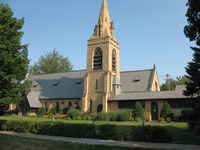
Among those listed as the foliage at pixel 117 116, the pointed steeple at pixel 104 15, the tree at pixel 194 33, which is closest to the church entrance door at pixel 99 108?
the foliage at pixel 117 116

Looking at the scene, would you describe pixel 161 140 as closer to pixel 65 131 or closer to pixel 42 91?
pixel 65 131

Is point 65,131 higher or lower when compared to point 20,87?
lower

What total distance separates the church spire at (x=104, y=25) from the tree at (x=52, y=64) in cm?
4085

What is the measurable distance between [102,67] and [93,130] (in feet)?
87.8

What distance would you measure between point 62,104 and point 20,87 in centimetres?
2525

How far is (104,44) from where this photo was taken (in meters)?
43.1

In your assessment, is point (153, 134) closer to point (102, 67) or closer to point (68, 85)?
point (102, 67)

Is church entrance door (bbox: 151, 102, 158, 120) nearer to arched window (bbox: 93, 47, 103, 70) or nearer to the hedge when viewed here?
arched window (bbox: 93, 47, 103, 70)

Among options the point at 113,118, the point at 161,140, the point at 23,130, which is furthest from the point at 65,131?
the point at 113,118

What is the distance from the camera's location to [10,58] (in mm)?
19641

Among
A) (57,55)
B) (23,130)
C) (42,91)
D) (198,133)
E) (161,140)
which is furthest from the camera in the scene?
(57,55)

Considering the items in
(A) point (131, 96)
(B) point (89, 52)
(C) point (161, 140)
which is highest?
(B) point (89, 52)

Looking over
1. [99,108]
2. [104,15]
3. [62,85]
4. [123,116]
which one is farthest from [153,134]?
[62,85]

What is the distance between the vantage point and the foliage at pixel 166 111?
32.5m
